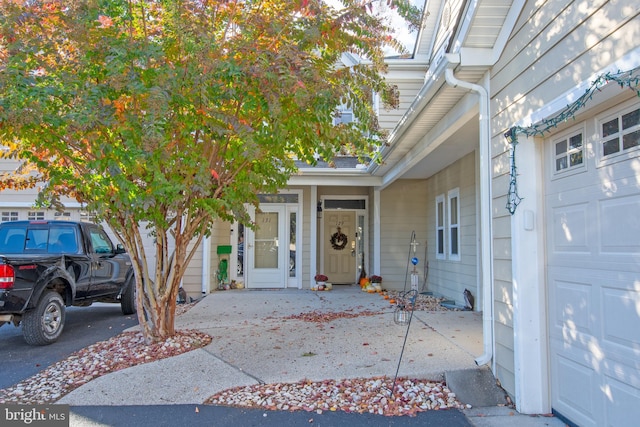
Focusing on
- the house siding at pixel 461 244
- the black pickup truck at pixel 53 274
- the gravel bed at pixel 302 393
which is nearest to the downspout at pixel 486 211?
the gravel bed at pixel 302 393

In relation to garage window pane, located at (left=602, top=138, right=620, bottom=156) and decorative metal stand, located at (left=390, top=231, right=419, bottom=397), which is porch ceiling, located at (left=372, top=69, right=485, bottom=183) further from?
decorative metal stand, located at (left=390, top=231, right=419, bottom=397)

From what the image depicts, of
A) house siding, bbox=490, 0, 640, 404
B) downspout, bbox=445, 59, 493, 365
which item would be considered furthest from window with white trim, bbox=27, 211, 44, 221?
house siding, bbox=490, 0, 640, 404

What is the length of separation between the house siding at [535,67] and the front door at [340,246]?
25.8 feet

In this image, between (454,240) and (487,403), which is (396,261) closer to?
(454,240)

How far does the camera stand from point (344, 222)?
11.8 m

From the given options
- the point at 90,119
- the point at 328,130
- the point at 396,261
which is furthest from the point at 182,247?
the point at 396,261

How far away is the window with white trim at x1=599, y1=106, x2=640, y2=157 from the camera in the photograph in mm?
2621

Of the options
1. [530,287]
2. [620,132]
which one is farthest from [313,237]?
[620,132]

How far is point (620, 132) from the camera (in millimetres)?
2750

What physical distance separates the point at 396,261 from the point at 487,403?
7.06 meters

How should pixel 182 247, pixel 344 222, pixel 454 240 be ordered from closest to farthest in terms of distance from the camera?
pixel 182 247
pixel 454 240
pixel 344 222

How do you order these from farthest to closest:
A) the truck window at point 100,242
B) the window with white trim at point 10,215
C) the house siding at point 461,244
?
the window with white trim at point 10,215 → the house siding at point 461,244 → the truck window at point 100,242

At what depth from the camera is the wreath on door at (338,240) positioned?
38.6 ft

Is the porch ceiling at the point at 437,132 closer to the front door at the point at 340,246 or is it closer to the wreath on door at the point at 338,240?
the front door at the point at 340,246
